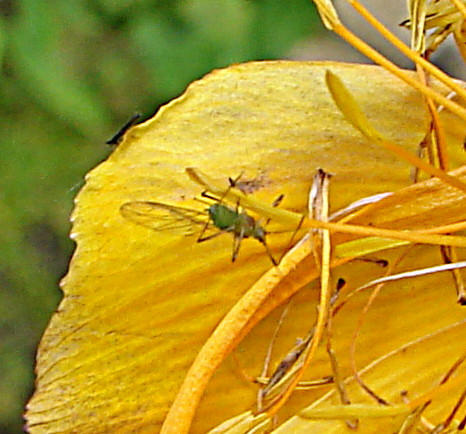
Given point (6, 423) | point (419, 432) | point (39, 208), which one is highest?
point (39, 208)

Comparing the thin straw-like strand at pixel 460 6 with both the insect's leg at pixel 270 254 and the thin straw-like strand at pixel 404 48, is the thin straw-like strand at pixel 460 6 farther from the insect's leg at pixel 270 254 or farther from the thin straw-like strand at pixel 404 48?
the insect's leg at pixel 270 254

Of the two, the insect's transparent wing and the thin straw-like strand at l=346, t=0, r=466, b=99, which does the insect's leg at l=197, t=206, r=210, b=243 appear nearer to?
the insect's transparent wing

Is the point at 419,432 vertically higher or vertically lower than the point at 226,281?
lower

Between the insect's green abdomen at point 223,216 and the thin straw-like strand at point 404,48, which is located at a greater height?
the thin straw-like strand at point 404,48

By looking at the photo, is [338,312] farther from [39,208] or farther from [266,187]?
[39,208]

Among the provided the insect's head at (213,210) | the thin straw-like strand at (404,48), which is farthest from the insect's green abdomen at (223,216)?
the thin straw-like strand at (404,48)

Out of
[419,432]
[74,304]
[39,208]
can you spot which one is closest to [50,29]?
[39,208]
